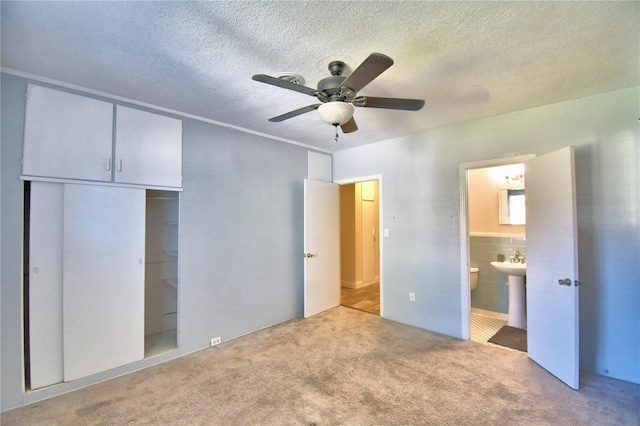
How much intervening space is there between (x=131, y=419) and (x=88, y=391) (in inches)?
26.2

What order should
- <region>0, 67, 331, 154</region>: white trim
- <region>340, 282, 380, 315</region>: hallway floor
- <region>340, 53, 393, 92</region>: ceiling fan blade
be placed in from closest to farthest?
<region>340, 53, 393, 92</region>: ceiling fan blade
<region>0, 67, 331, 154</region>: white trim
<region>340, 282, 380, 315</region>: hallway floor

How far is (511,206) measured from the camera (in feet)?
13.3

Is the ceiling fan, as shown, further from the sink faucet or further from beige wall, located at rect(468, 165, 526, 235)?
the sink faucet

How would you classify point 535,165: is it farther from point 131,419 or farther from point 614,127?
point 131,419

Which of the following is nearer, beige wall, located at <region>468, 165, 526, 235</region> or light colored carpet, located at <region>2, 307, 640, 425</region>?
light colored carpet, located at <region>2, 307, 640, 425</region>

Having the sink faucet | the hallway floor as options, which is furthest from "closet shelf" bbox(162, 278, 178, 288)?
the sink faucet

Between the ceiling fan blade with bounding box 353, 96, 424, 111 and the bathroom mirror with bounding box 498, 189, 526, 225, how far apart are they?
300 centimetres

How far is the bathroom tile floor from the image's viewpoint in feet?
11.0

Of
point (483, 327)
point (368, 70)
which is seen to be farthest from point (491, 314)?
point (368, 70)

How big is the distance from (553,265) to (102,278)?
397 centimetres

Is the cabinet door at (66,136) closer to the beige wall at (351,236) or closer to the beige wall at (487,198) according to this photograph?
the beige wall at (351,236)

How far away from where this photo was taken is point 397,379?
2.45 meters

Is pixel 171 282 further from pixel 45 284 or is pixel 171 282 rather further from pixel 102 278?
pixel 45 284

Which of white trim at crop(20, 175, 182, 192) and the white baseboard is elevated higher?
white trim at crop(20, 175, 182, 192)
